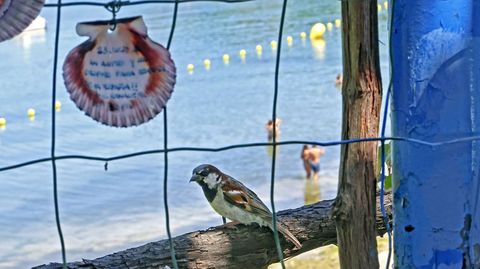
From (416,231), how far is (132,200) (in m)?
6.78

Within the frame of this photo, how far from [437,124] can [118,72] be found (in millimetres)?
513

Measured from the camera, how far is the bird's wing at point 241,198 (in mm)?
2516

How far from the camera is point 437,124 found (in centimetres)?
147

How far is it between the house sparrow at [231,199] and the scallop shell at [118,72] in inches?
46.4

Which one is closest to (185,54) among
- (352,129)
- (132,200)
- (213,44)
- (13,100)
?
(213,44)

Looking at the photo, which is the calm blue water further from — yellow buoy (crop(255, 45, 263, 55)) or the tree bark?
the tree bark

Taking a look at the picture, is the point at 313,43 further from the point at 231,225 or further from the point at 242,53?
the point at 231,225

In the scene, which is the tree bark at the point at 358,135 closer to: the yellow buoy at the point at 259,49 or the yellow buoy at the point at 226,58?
the yellow buoy at the point at 226,58

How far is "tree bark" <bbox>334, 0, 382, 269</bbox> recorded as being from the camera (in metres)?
1.85

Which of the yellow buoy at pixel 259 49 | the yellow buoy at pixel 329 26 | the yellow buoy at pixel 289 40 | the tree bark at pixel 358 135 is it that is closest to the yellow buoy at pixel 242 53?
the yellow buoy at pixel 259 49

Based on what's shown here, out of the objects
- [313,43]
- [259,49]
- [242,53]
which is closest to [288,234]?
[242,53]

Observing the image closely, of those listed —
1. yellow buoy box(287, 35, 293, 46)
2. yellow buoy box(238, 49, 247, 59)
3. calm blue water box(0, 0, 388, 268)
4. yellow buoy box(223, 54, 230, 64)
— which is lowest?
calm blue water box(0, 0, 388, 268)

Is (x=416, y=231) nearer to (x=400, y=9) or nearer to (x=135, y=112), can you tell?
(x=400, y=9)

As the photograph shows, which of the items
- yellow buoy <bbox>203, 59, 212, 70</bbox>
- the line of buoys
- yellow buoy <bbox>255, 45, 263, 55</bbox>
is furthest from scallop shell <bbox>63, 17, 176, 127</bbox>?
yellow buoy <bbox>255, 45, 263, 55</bbox>
